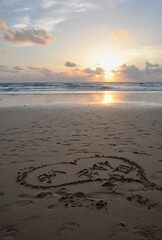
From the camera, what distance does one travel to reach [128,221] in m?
2.25

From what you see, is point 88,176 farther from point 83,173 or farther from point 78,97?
point 78,97

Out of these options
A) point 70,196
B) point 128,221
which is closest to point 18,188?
point 70,196

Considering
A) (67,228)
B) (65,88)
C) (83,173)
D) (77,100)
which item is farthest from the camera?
(65,88)

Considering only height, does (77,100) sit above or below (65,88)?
below

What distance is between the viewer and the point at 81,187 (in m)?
2.95

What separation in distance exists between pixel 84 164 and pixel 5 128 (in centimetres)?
413

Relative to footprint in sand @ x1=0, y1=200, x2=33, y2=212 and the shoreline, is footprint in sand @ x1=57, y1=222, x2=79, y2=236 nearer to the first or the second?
footprint in sand @ x1=0, y1=200, x2=33, y2=212

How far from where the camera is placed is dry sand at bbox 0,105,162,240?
2.16 meters

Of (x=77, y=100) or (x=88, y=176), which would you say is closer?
(x=88, y=176)

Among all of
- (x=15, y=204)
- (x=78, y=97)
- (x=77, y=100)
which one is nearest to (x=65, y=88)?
(x=78, y=97)

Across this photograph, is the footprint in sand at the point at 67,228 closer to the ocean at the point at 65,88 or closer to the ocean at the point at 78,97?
the ocean at the point at 78,97

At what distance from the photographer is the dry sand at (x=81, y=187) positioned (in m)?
2.16

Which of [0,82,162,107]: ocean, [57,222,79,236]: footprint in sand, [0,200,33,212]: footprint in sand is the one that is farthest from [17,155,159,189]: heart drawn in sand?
[0,82,162,107]: ocean

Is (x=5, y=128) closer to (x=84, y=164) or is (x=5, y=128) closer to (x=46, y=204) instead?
(x=84, y=164)
